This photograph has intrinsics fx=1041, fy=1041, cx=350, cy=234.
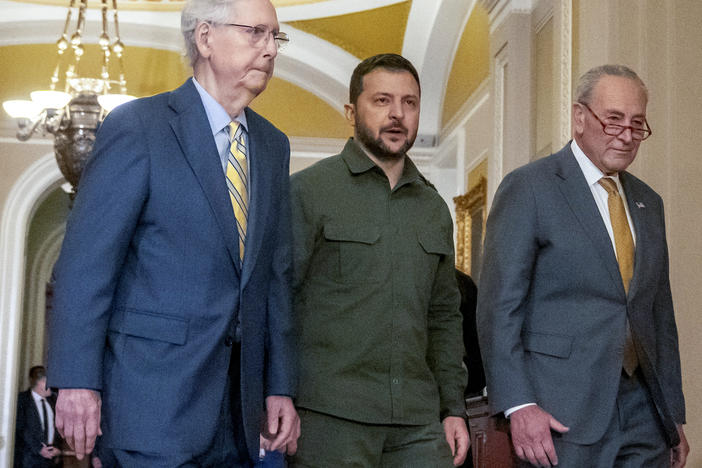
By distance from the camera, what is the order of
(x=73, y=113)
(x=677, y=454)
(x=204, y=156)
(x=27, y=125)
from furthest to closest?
(x=27, y=125)
(x=73, y=113)
(x=677, y=454)
(x=204, y=156)

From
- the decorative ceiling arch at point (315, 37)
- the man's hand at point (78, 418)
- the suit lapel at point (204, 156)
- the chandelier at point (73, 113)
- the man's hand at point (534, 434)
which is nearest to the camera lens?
the man's hand at point (78, 418)

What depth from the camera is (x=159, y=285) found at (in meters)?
2.24

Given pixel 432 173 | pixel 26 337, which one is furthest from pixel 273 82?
pixel 26 337

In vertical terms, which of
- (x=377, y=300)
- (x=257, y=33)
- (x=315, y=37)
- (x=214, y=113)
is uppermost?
(x=315, y=37)

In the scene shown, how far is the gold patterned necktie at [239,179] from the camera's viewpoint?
239 cm

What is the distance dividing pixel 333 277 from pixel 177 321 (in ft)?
2.61

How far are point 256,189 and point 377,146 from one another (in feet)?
2.24

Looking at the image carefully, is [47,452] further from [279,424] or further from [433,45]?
[279,424]

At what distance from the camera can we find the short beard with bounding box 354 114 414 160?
118 inches

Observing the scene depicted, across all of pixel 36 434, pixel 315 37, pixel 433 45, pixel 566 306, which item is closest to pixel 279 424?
pixel 566 306

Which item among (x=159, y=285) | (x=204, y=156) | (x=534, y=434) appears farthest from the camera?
(x=534, y=434)

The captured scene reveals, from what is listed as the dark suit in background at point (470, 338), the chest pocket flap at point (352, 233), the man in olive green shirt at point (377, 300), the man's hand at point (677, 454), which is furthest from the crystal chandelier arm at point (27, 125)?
the man's hand at point (677, 454)

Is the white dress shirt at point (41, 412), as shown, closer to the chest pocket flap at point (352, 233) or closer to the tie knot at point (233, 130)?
the chest pocket flap at point (352, 233)

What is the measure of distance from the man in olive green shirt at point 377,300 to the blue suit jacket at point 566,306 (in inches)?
7.6
